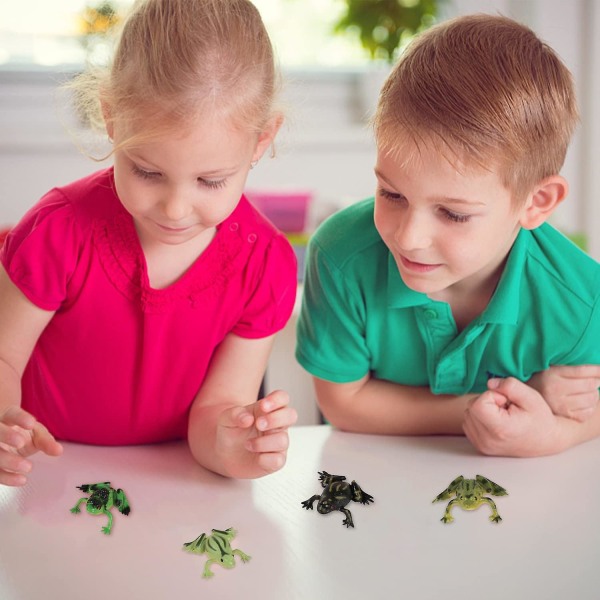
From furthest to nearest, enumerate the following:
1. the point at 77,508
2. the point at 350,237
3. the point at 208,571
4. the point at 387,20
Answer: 1. the point at 387,20
2. the point at 350,237
3. the point at 77,508
4. the point at 208,571

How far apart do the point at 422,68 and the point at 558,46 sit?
6.14ft

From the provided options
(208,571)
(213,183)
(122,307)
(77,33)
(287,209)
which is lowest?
(208,571)

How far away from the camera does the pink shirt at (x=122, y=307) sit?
3.15 ft

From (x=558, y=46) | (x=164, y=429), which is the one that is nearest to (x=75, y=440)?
(x=164, y=429)

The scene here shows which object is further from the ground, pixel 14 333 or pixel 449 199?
pixel 449 199

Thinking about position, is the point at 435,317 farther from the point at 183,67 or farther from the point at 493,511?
the point at 183,67

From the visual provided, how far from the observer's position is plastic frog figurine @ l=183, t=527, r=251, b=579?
72 cm

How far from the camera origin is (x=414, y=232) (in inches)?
34.1

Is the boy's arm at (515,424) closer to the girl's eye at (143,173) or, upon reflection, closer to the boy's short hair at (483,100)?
the boy's short hair at (483,100)

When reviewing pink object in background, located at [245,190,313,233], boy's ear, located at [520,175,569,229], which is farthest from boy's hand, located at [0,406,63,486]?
pink object in background, located at [245,190,313,233]

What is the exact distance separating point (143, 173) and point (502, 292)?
1.36 feet

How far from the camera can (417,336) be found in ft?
3.41

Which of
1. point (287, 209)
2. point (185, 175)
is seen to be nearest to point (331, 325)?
point (185, 175)

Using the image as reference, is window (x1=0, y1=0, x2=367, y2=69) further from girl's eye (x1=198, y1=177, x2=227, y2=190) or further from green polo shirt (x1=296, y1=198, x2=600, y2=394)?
girl's eye (x1=198, y1=177, x2=227, y2=190)
